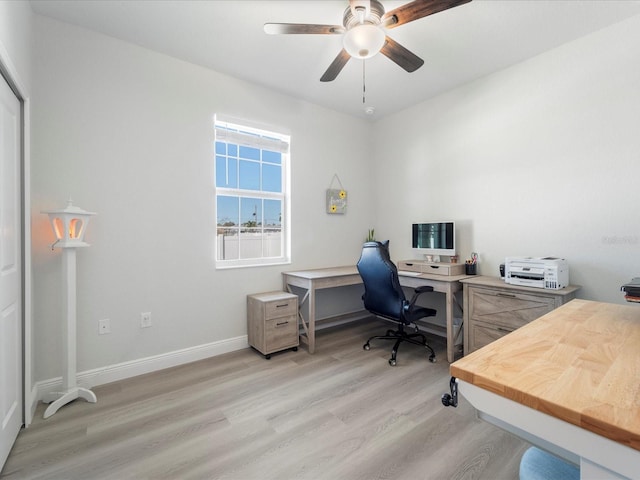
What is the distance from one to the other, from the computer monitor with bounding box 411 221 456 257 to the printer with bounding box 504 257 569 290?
686 millimetres

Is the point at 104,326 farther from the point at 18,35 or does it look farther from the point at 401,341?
the point at 401,341

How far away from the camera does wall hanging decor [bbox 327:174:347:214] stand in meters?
3.92

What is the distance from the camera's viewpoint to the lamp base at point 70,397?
2.02 meters

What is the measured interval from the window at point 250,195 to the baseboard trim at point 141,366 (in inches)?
31.8

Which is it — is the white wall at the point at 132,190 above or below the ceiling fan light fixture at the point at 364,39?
below

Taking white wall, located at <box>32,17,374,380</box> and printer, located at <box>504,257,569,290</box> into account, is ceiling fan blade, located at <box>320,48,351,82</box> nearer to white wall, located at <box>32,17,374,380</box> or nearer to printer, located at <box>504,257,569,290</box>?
white wall, located at <box>32,17,374,380</box>

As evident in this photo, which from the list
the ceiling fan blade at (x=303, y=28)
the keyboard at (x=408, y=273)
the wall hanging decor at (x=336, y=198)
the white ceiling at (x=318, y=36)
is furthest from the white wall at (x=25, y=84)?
the keyboard at (x=408, y=273)

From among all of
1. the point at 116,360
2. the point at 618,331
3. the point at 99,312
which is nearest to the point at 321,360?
the point at 116,360

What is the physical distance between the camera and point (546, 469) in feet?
2.89

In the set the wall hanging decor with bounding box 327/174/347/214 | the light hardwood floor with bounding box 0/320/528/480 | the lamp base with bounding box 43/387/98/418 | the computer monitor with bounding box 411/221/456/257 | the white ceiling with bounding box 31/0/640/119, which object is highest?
the white ceiling with bounding box 31/0/640/119

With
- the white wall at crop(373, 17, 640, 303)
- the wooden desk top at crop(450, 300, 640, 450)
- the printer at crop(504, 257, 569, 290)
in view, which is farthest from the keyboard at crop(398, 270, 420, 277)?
the wooden desk top at crop(450, 300, 640, 450)

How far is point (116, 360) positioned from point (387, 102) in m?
3.88

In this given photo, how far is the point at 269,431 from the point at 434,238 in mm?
2562

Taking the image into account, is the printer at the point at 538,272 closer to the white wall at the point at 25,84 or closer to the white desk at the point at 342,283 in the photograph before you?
the white desk at the point at 342,283
